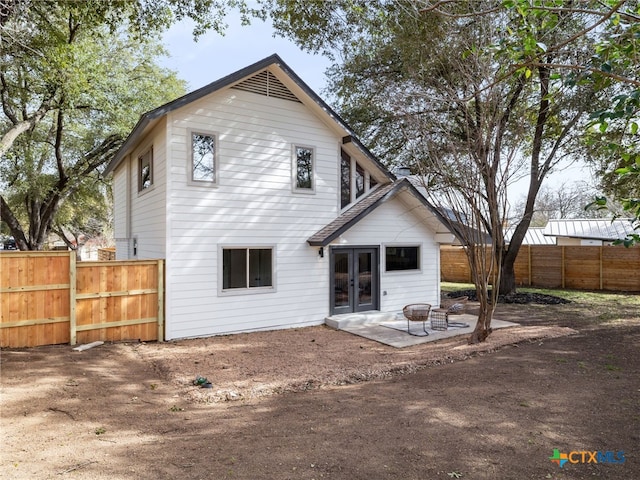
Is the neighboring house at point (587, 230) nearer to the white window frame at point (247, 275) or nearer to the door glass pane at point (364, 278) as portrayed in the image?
the door glass pane at point (364, 278)

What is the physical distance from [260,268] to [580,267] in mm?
16330

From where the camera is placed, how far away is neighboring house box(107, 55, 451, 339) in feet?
30.7

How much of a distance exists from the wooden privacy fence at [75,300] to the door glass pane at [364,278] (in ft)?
18.4

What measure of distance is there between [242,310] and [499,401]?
6.45 meters

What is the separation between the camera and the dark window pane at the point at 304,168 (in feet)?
36.2

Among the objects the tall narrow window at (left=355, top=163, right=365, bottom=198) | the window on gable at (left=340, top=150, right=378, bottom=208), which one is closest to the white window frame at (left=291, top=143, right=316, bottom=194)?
the window on gable at (left=340, top=150, right=378, bottom=208)

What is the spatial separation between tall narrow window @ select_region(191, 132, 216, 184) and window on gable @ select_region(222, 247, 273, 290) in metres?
1.88

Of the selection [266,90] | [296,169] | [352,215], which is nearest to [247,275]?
[296,169]

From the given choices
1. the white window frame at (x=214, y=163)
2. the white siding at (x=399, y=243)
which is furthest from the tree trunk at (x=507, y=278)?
the white window frame at (x=214, y=163)

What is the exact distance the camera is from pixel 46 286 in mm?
7938

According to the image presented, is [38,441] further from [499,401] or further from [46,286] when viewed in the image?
[499,401]

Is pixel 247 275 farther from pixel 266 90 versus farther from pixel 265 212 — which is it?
pixel 266 90

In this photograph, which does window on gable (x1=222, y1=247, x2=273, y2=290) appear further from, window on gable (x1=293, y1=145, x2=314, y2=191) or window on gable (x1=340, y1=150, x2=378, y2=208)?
window on gable (x1=340, y1=150, x2=378, y2=208)

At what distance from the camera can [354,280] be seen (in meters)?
11.7
